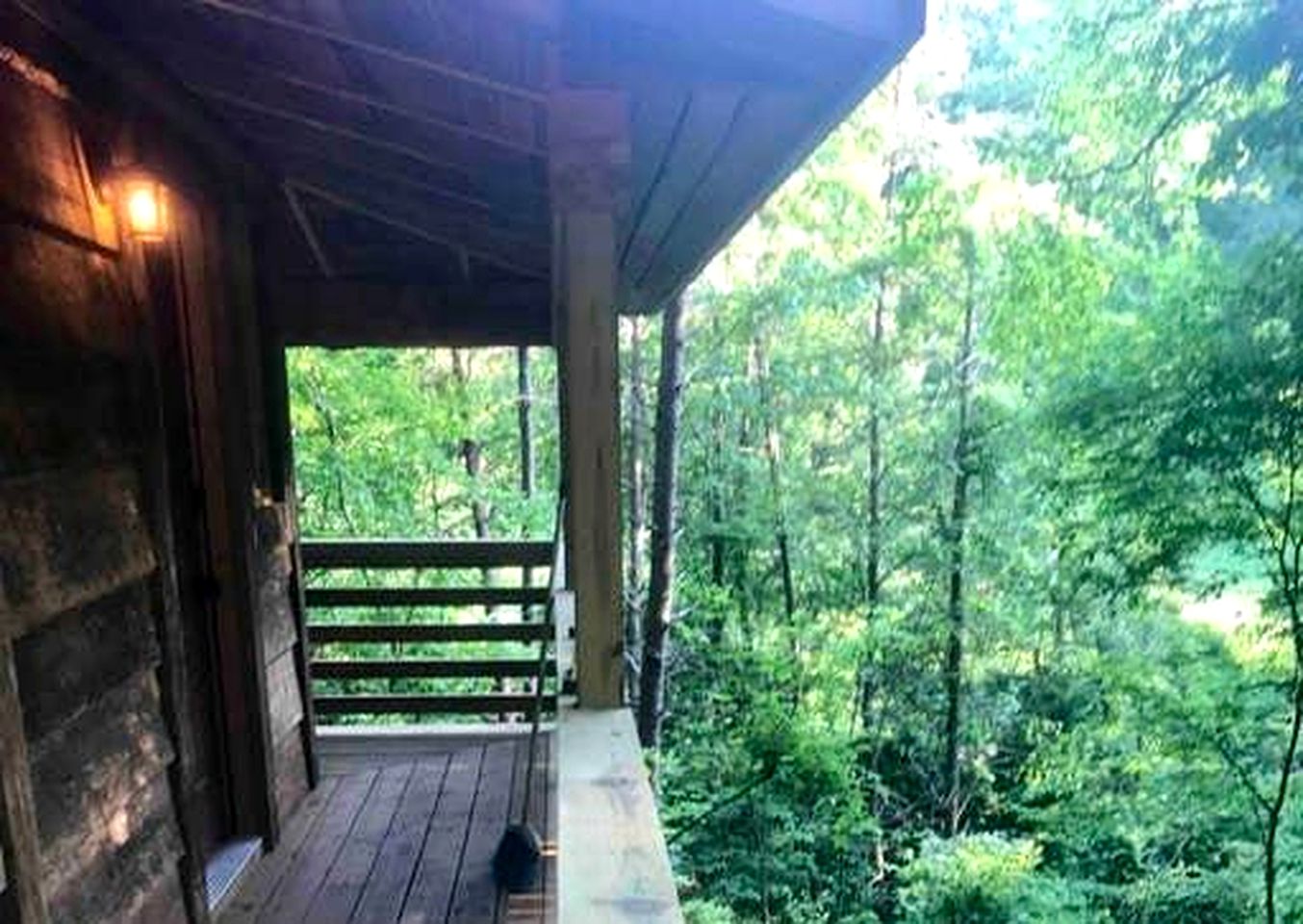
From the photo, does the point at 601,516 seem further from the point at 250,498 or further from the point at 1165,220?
the point at 1165,220

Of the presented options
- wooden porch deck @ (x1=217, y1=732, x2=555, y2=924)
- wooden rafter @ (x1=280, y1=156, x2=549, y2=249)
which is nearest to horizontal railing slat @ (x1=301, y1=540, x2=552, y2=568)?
wooden porch deck @ (x1=217, y1=732, x2=555, y2=924)

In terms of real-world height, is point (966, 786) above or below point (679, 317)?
below

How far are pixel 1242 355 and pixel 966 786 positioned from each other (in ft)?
20.6

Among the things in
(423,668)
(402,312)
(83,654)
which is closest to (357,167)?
(402,312)

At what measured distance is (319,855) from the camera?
294cm

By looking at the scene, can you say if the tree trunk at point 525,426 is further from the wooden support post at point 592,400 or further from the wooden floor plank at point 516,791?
the wooden support post at point 592,400

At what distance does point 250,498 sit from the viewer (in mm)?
2850

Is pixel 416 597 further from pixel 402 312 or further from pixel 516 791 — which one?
pixel 402 312

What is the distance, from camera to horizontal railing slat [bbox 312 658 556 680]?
4.33 meters

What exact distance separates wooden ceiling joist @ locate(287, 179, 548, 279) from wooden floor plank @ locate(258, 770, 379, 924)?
197cm

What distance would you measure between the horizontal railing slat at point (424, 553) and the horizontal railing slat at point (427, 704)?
606mm

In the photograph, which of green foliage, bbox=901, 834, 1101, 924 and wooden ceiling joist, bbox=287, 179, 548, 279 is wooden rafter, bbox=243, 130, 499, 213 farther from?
green foliage, bbox=901, 834, 1101, 924

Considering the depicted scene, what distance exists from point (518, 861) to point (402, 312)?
2023 mm

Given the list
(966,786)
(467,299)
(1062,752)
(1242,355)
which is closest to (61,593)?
(467,299)
